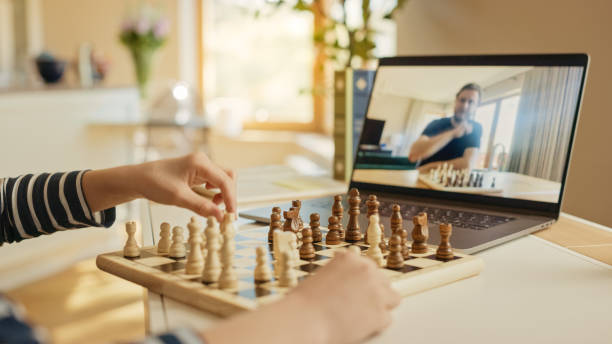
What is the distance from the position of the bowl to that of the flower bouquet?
85cm

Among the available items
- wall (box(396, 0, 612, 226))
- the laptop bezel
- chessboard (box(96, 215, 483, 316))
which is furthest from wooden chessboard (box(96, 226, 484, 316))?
wall (box(396, 0, 612, 226))

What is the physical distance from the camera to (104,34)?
5.01 meters

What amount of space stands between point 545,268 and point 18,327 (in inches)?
26.6

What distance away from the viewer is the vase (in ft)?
15.3

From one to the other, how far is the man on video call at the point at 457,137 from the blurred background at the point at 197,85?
1.02 ft

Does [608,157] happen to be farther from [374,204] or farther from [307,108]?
[307,108]

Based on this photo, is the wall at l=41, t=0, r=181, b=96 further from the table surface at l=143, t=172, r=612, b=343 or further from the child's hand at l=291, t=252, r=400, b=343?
the child's hand at l=291, t=252, r=400, b=343

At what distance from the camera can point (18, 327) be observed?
0.52 m

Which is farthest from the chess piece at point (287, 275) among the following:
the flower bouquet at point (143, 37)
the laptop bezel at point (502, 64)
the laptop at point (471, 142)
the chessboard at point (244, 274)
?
the flower bouquet at point (143, 37)

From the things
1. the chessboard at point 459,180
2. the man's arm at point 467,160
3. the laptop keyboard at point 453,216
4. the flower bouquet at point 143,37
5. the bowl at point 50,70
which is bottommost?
the laptop keyboard at point 453,216

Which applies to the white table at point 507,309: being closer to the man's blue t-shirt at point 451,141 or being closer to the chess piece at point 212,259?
the chess piece at point 212,259

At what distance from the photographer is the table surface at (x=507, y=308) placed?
0.65 m

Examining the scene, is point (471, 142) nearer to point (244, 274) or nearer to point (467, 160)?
point (467, 160)

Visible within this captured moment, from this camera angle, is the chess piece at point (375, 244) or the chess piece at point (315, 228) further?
the chess piece at point (315, 228)
